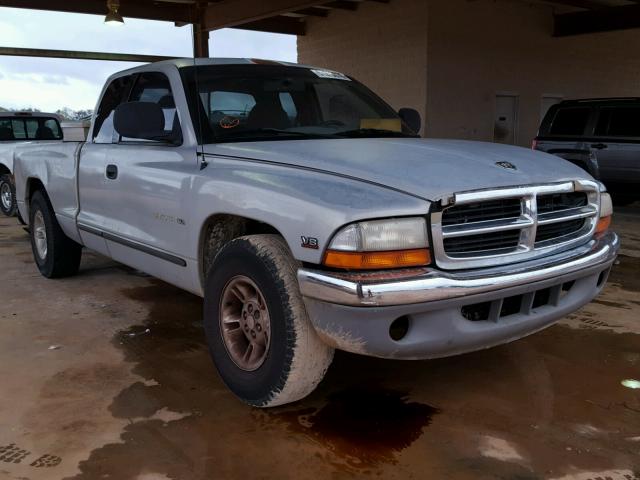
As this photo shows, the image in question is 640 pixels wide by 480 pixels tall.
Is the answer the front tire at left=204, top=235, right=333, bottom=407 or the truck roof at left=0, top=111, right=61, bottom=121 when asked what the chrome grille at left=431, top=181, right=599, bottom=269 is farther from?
the truck roof at left=0, top=111, right=61, bottom=121

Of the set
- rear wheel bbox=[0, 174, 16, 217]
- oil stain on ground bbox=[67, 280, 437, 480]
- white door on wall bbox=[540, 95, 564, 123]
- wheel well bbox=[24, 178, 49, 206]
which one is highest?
white door on wall bbox=[540, 95, 564, 123]

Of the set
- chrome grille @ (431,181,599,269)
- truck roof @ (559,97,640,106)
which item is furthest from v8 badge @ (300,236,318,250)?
truck roof @ (559,97,640,106)

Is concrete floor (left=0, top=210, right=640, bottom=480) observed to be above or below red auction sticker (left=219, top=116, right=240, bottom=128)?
below

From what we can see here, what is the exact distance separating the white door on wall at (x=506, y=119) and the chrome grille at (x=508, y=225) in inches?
494

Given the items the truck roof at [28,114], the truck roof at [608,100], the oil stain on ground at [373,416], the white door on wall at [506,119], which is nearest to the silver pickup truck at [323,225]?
the oil stain on ground at [373,416]

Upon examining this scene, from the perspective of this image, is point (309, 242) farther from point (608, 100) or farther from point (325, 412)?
point (608, 100)

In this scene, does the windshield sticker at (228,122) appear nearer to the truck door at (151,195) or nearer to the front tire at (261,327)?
the truck door at (151,195)

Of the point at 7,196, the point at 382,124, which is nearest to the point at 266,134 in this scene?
the point at 382,124

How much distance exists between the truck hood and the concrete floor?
3.68ft

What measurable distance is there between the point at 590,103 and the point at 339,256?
8.79 m

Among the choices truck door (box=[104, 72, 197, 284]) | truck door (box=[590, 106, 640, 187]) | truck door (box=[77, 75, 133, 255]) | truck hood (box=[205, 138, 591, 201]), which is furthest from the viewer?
truck door (box=[590, 106, 640, 187])

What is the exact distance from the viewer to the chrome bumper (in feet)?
7.93

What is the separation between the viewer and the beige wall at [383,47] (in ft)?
44.6

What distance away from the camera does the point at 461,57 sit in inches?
551
